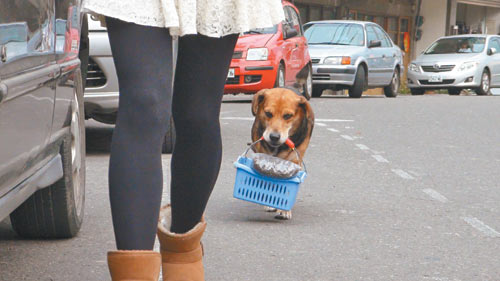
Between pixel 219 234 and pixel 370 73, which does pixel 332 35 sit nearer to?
pixel 370 73

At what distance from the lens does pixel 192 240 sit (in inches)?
114

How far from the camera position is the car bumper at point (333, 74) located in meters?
19.2

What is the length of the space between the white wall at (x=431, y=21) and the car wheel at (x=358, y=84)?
18.3 meters

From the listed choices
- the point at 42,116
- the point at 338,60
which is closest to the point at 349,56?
the point at 338,60

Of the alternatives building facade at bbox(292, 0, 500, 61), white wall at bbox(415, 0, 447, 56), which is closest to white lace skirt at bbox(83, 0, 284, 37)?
building facade at bbox(292, 0, 500, 61)

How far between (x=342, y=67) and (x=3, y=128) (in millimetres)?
16862

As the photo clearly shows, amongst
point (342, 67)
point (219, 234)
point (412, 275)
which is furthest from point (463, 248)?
point (342, 67)

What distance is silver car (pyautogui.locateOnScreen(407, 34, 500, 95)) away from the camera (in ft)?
79.7

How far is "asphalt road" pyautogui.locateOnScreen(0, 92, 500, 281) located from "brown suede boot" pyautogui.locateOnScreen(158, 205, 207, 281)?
78cm

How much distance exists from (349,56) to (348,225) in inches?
569

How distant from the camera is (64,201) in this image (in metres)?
4.00

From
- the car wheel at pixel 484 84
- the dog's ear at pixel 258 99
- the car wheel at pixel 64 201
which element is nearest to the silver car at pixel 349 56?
the car wheel at pixel 484 84

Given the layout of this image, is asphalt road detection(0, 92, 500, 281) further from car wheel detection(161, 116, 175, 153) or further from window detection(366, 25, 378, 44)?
window detection(366, 25, 378, 44)

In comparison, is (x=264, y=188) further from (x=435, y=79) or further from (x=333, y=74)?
(x=435, y=79)
